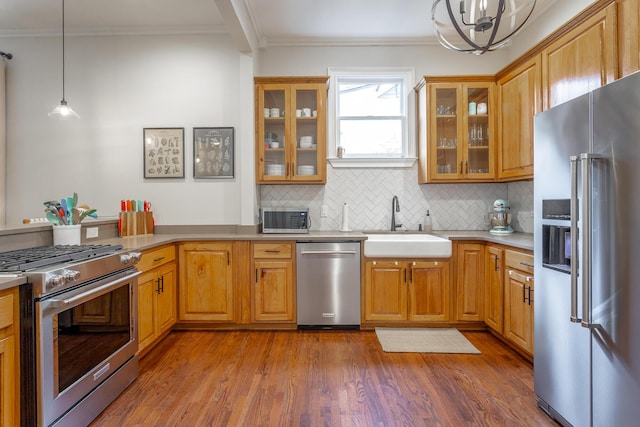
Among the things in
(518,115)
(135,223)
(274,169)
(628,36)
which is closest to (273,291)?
(274,169)

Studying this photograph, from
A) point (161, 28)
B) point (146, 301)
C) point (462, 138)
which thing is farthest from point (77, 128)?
point (462, 138)

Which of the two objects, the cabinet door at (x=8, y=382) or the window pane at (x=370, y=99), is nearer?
the cabinet door at (x=8, y=382)

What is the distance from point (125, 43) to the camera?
3.64 metres

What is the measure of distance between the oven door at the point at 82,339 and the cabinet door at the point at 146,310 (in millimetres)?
212

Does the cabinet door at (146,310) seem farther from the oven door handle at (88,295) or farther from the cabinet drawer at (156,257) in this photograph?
the oven door handle at (88,295)

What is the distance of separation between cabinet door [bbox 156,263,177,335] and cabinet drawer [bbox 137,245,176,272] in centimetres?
7

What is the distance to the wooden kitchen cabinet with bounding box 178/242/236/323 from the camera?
321 centimetres

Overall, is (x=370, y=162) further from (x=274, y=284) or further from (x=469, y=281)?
(x=274, y=284)

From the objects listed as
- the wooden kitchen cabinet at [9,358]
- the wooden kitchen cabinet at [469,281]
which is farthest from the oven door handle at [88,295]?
the wooden kitchen cabinet at [469,281]

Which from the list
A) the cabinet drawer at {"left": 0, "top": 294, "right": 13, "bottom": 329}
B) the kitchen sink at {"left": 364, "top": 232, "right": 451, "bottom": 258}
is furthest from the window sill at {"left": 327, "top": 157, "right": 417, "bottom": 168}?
the cabinet drawer at {"left": 0, "top": 294, "right": 13, "bottom": 329}

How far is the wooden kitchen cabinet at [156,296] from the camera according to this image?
2.55 metres

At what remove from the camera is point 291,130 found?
11.5ft

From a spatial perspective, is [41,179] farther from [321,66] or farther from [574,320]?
[574,320]

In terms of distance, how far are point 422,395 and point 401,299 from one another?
113cm
